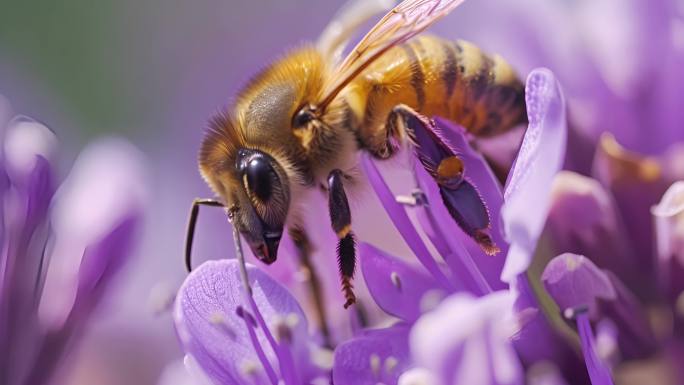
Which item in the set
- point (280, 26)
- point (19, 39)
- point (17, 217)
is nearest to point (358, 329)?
point (17, 217)

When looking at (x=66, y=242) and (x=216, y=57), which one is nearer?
(x=66, y=242)

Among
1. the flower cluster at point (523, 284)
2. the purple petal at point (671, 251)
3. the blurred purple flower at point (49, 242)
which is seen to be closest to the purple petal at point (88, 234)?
the blurred purple flower at point (49, 242)

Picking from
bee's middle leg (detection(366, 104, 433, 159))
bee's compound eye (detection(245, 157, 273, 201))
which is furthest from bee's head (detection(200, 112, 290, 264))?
bee's middle leg (detection(366, 104, 433, 159))

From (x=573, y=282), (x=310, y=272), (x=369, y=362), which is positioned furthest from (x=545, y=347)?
(x=310, y=272)

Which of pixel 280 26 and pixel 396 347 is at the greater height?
pixel 280 26

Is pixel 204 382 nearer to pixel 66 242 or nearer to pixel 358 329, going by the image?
pixel 358 329

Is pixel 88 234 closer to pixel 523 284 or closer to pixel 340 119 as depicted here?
pixel 340 119

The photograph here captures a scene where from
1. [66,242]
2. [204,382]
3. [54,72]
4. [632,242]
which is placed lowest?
[632,242]
